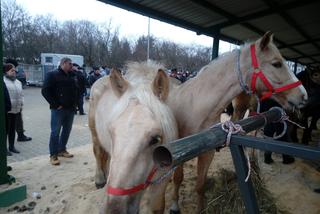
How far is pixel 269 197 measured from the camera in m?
3.64

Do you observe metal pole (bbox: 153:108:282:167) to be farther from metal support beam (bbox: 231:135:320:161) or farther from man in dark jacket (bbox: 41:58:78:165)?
man in dark jacket (bbox: 41:58:78:165)

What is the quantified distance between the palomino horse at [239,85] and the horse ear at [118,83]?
1.02m

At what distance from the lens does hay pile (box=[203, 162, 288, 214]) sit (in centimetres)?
336

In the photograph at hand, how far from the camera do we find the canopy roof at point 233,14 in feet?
16.8

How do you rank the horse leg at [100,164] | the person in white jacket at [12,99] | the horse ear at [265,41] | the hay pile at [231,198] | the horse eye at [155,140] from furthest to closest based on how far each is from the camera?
the person in white jacket at [12,99], the horse leg at [100,164], the hay pile at [231,198], the horse ear at [265,41], the horse eye at [155,140]

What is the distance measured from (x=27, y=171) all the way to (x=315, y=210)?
476 centimetres

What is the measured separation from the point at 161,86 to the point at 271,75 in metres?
1.47

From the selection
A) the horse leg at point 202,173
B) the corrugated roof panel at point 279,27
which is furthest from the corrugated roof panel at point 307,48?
the horse leg at point 202,173

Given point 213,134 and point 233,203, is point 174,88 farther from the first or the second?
point 213,134

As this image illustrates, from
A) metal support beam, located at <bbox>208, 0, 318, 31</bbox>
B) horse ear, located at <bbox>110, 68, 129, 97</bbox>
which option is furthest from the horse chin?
metal support beam, located at <bbox>208, 0, 318, 31</bbox>

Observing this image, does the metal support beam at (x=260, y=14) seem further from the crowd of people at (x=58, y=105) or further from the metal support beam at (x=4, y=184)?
the metal support beam at (x=4, y=184)

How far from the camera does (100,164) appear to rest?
390cm

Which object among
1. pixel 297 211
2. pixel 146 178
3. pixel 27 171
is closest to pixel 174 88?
pixel 146 178

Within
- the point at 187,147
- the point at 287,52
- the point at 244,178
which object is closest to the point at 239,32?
the point at 287,52
